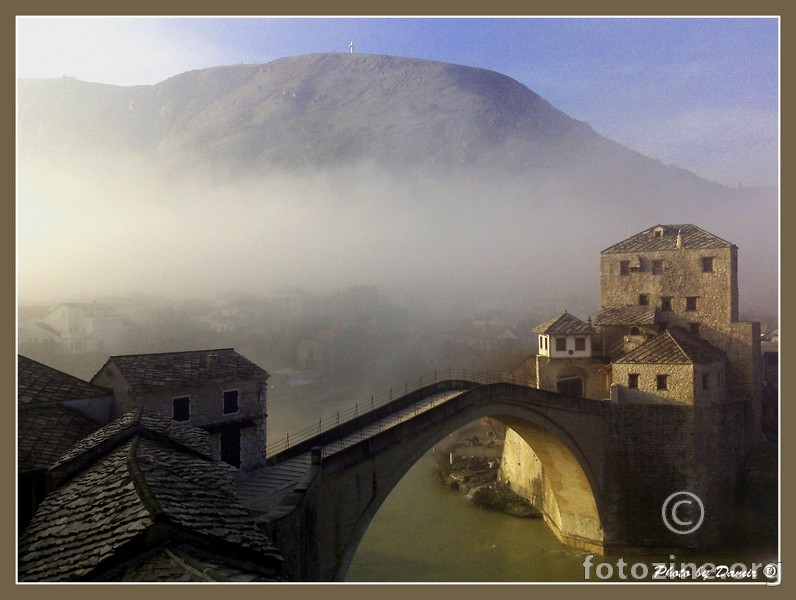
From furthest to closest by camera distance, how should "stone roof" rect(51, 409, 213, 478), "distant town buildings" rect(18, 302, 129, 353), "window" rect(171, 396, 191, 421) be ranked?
"distant town buildings" rect(18, 302, 129, 353) < "window" rect(171, 396, 191, 421) < "stone roof" rect(51, 409, 213, 478)

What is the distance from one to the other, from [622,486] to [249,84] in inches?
831

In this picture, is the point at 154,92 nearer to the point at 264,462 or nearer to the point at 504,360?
the point at 264,462

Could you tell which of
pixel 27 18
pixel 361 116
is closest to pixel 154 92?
pixel 361 116

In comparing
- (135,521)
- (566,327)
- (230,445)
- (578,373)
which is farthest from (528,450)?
(135,521)

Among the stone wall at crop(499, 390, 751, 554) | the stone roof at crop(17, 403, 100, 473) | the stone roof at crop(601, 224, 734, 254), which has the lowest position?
the stone wall at crop(499, 390, 751, 554)

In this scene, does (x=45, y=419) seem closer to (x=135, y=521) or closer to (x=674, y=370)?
(x=135, y=521)

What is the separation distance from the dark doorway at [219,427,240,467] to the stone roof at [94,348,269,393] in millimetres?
1018

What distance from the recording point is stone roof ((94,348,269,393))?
11.1 meters

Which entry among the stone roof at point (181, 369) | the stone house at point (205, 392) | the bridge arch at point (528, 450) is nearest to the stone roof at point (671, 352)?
the bridge arch at point (528, 450)

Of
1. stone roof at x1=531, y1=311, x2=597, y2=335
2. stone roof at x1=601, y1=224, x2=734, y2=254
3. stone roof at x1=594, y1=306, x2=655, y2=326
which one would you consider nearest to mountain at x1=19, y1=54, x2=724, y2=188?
stone roof at x1=601, y1=224, x2=734, y2=254

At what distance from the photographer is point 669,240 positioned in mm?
19359

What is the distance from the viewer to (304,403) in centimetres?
3353

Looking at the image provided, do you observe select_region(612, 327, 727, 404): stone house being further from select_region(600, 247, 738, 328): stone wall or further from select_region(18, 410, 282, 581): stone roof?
select_region(18, 410, 282, 581): stone roof

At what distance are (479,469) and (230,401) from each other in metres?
13.8
